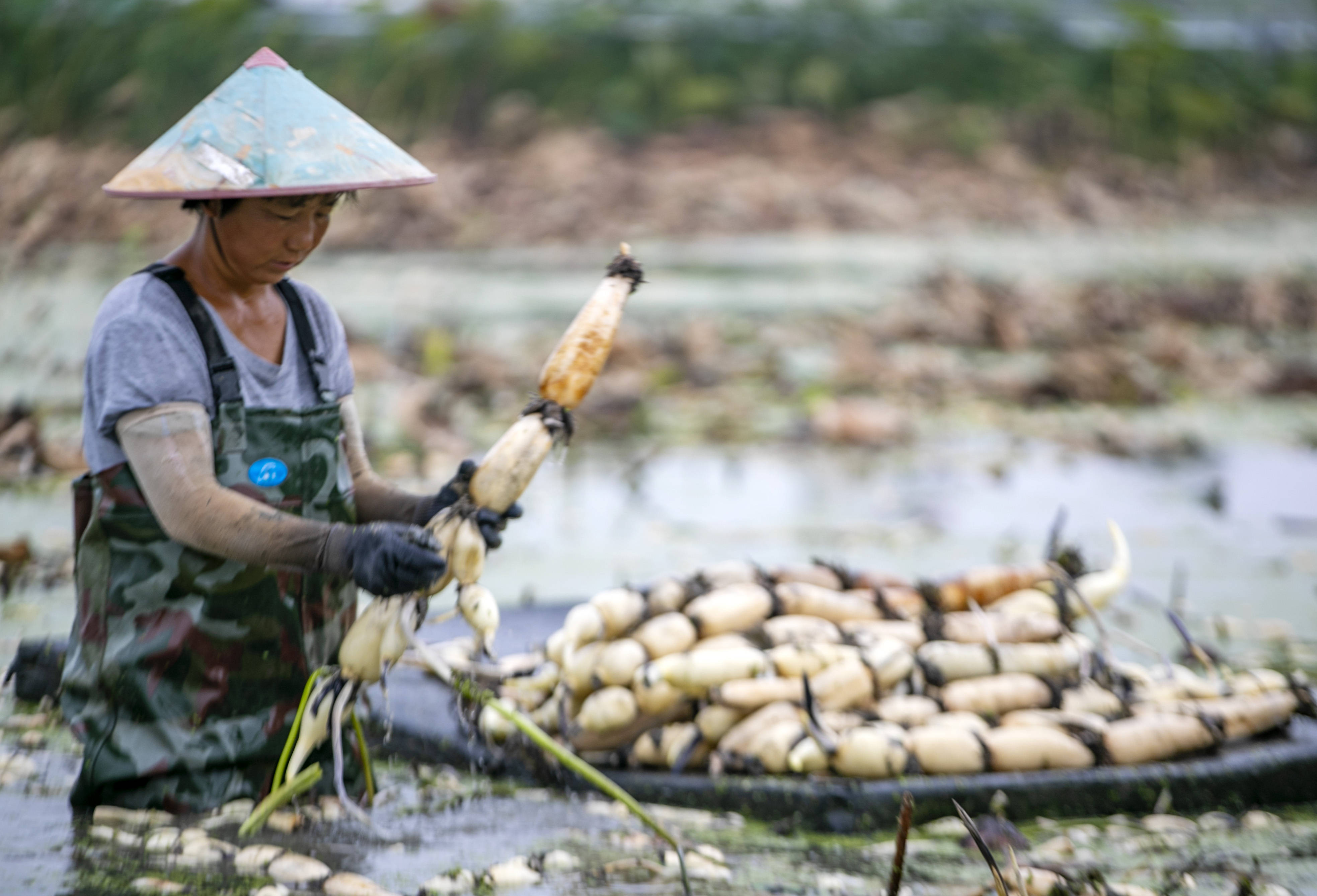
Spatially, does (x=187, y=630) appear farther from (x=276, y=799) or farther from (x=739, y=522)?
(x=739, y=522)

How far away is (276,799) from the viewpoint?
202cm

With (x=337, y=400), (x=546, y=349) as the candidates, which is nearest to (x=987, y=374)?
(x=546, y=349)

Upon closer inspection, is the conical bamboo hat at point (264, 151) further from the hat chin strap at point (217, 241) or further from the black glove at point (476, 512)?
the black glove at point (476, 512)

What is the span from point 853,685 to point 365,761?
0.91m

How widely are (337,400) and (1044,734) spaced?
140 cm

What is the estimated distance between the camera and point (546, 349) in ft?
22.6

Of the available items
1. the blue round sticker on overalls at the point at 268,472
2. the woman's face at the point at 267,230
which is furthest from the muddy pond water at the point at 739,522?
the woman's face at the point at 267,230

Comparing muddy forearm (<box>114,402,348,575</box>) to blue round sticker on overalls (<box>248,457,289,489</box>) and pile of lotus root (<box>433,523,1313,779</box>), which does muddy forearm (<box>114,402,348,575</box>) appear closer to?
blue round sticker on overalls (<box>248,457,289,489</box>)

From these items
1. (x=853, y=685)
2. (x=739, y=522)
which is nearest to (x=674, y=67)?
(x=739, y=522)

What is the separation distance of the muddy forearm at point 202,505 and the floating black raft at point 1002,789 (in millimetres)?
617

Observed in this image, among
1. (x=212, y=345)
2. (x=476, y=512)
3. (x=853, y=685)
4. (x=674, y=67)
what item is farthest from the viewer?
(x=674, y=67)

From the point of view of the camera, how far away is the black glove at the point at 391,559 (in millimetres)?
1929

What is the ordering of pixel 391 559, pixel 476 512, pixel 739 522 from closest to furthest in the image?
pixel 391 559, pixel 476 512, pixel 739 522

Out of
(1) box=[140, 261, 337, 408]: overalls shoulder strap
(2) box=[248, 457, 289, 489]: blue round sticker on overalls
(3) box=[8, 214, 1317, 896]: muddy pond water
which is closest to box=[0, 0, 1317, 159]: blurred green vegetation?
(3) box=[8, 214, 1317, 896]: muddy pond water
